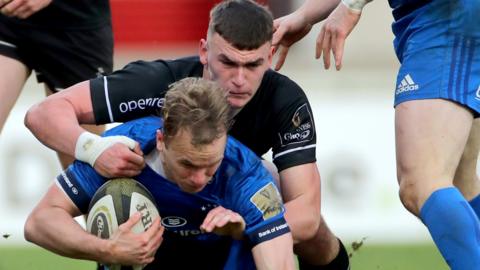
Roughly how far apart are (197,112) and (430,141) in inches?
34.4

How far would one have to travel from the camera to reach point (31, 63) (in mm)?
6535

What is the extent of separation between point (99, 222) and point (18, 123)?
3.81 m

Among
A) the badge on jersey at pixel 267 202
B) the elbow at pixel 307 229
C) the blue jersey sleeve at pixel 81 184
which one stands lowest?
the elbow at pixel 307 229

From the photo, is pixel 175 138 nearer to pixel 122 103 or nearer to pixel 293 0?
pixel 122 103

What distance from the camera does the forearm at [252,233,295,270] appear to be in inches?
185

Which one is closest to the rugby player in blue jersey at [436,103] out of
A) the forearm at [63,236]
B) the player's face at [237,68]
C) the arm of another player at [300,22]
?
the player's face at [237,68]

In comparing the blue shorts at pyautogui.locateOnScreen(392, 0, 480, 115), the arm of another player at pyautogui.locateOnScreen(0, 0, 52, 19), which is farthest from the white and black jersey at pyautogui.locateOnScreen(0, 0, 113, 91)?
the blue shorts at pyautogui.locateOnScreen(392, 0, 480, 115)

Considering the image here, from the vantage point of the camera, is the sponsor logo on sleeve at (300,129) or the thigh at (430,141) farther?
the sponsor logo on sleeve at (300,129)

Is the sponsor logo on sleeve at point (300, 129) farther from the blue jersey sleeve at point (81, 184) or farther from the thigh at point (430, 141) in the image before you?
the blue jersey sleeve at point (81, 184)

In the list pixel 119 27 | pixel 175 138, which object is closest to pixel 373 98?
pixel 119 27

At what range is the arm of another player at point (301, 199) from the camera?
531 cm

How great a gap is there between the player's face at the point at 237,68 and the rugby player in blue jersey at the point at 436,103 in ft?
0.88

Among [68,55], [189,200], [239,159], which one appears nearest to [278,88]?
[239,159]

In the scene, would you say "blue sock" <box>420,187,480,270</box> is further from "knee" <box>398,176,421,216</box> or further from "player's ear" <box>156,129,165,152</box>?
"player's ear" <box>156,129,165,152</box>
